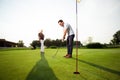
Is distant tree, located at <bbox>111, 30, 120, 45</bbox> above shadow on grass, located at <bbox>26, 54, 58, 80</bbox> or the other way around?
above

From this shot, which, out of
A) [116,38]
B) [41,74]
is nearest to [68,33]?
[41,74]

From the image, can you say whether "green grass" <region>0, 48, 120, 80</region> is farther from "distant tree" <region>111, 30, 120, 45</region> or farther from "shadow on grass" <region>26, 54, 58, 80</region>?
"distant tree" <region>111, 30, 120, 45</region>

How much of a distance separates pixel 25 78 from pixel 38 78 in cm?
33

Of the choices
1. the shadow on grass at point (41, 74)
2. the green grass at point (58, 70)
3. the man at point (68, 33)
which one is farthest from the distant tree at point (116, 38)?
the shadow on grass at point (41, 74)

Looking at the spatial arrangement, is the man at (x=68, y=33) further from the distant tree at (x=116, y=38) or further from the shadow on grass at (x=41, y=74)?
the distant tree at (x=116, y=38)

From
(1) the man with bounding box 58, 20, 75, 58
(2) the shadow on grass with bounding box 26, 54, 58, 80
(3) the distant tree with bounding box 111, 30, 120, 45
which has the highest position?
(3) the distant tree with bounding box 111, 30, 120, 45

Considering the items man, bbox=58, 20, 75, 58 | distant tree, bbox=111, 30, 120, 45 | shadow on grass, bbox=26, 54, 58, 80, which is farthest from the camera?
distant tree, bbox=111, 30, 120, 45

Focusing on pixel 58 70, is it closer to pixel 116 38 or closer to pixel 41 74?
pixel 41 74

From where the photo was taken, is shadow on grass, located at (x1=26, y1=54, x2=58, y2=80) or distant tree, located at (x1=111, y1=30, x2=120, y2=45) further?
distant tree, located at (x1=111, y1=30, x2=120, y2=45)

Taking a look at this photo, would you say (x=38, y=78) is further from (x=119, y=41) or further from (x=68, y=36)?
(x=119, y=41)

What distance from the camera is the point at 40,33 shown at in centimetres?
1227

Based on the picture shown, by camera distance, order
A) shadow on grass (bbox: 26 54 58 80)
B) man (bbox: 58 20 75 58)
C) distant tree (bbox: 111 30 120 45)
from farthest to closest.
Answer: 1. distant tree (bbox: 111 30 120 45)
2. man (bbox: 58 20 75 58)
3. shadow on grass (bbox: 26 54 58 80)

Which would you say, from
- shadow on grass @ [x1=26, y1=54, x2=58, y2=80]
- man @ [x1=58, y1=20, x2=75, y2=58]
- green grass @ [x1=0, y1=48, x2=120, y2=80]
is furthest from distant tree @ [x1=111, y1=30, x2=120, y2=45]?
shadow on grass @ [x1=26, y1=54, x2=58, y2=80]

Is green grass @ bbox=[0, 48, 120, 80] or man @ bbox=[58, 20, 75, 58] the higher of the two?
man @ bbox=[58, 20, 75, 58]
